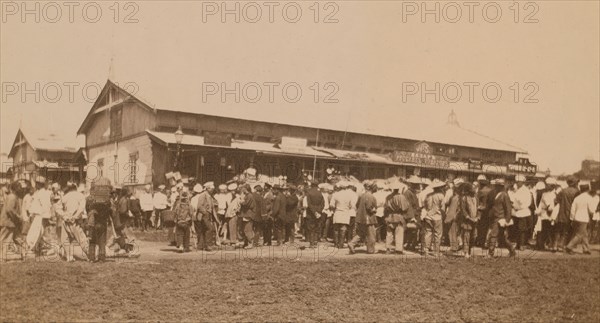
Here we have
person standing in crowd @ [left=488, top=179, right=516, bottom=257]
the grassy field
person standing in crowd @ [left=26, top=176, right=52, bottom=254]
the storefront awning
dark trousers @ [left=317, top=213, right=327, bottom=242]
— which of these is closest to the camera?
the grassy field

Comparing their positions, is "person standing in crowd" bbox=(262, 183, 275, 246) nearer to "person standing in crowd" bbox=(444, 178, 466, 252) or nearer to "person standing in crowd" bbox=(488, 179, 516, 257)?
"person standing in crowd" bbox=(444, 178, 466, 252)

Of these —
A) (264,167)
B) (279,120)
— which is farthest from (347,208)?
(279,120)

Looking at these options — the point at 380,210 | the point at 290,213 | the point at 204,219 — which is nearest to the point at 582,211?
the point at 380,210

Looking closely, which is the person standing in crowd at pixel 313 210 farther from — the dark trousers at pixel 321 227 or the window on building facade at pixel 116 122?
the window on building facade at pixel 116 122

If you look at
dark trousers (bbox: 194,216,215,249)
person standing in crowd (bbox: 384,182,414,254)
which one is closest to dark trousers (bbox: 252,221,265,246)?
dark trousers (bbox: 194,216,215,249)

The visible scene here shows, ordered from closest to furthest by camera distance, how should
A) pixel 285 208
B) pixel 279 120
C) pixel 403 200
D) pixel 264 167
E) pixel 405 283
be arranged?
pixel 405 283, pixel 403 200, pixel 285 208, pixel 264 167, pixel 279 120

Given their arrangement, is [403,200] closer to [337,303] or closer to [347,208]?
[347,208]

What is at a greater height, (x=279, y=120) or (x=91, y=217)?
(x=279, y=120)
